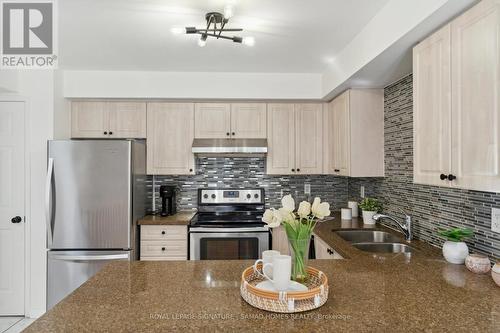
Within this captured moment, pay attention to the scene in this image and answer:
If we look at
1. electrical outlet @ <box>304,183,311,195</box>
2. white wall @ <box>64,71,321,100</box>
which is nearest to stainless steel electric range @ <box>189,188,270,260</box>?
electrical outlet @ <box>304,183,311,195</box>


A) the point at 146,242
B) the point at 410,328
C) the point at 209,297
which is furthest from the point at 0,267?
the point at 410,328

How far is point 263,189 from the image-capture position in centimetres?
375

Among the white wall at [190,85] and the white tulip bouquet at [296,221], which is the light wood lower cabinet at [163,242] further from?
the white tulip bouquet at [296,221]

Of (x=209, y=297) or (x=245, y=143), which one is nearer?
(x=209, y=297)

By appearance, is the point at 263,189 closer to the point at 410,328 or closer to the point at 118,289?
the point at 118,289

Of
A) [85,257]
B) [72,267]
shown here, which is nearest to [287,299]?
[85,257]

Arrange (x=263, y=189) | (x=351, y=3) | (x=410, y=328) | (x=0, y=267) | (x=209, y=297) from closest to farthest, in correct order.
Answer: (x=410, y=328)
(x=209, y=297)
(x=351, y=3)
(x=0, y=267)
(x=263, y=189)

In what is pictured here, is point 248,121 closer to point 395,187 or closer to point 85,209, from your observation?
point 395,187

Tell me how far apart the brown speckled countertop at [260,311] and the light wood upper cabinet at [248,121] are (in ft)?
6.73

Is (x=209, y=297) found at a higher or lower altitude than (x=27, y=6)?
lower

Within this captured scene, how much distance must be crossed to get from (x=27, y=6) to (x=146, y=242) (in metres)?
2.18

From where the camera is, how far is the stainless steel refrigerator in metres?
2.88

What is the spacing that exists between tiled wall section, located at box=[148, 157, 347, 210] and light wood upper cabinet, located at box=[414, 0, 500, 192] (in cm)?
207

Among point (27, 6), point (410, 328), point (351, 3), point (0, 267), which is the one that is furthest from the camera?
point (0, 267)
